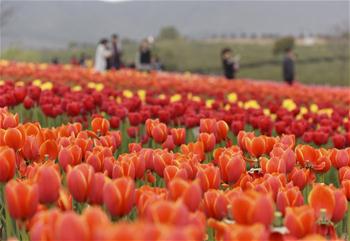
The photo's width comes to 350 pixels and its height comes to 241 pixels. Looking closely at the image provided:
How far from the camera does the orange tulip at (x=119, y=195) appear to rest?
2.61 meters

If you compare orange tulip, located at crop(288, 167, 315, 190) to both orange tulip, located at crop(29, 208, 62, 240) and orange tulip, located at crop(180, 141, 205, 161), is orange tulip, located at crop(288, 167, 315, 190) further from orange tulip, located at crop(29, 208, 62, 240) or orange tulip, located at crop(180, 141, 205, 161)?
orange tulip, located at crop(29, 208, 62, 240)

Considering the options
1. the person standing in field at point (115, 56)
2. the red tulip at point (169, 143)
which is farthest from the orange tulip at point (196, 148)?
the person standing in field at point (115, 56)

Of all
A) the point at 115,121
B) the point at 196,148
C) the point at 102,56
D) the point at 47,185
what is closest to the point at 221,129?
the point at 196,148

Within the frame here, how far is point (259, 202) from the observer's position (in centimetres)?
238

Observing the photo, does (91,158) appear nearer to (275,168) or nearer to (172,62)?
(275,168)

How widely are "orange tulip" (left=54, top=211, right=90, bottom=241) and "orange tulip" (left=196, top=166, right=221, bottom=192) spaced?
4.57ft

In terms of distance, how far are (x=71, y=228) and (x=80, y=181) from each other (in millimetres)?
951

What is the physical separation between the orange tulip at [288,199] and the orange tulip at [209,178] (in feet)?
1.25

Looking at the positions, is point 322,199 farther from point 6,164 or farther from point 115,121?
point 115,121

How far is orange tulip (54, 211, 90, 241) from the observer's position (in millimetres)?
1954

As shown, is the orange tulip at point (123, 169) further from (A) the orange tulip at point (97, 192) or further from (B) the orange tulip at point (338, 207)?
(B) the orange tulip at point (338, 207)

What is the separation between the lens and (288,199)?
3.04 metres

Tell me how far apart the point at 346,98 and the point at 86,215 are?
43.1ft

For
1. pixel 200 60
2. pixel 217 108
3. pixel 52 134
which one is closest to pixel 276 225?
pixel 52 134
